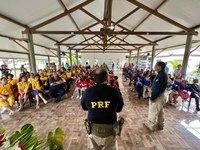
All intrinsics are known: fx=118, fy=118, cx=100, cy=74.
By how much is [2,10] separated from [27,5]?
2.18 ft

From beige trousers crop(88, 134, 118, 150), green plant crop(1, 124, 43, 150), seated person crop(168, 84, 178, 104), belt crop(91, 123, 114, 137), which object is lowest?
seated person crop(168, 84, 178, 104)

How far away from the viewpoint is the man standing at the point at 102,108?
1179mm

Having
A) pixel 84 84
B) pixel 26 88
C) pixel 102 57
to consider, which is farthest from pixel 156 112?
pixel 102 57

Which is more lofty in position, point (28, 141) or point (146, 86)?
point (28, 141)

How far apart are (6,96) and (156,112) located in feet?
13.2

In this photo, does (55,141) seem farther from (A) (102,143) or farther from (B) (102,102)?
(A) (102,143)

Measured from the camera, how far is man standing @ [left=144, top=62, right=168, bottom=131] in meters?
2.31

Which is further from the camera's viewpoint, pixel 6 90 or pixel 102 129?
pixel 6 90

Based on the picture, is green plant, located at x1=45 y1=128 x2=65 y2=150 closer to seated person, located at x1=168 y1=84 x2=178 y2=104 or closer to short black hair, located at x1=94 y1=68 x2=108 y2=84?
short black hair, located at x1=94 y1=68 x2=108 y2=84

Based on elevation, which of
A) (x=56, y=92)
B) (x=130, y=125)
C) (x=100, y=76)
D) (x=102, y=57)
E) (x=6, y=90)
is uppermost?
(x=102, y=57)

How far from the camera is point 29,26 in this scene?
4879mm

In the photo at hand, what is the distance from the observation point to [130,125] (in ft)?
9.29

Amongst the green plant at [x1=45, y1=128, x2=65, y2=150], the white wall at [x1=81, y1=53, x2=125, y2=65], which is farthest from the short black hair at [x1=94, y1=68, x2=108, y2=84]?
the white wall at [x1=81, y1=53, x2=125, y2=65]

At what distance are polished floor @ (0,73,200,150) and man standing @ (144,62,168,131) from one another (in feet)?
0.57
